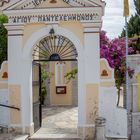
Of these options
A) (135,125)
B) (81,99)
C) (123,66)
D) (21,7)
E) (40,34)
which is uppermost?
(21,7)

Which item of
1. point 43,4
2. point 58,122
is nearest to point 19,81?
point 43,4

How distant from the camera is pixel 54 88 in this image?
2581cm

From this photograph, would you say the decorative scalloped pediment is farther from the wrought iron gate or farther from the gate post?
the wrought iron gate

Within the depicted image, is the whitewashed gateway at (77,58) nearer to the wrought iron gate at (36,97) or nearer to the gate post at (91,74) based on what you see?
the gate post at (91,74)

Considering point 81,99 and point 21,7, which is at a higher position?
point 21,7

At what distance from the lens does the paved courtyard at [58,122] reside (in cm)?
1501

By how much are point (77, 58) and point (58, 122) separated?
4793 millimetres

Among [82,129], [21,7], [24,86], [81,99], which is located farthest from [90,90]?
[21,7]

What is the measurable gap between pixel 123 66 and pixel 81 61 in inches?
92.4

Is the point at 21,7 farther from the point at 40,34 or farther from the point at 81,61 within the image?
the point at 81,61

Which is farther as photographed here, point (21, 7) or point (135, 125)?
point (135, 125)

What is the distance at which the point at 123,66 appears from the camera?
16047 millimetres

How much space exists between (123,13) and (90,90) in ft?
9.73

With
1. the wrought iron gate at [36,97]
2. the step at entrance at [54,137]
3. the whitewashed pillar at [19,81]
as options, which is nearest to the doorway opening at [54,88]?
the wrought iron gate at [36,97]
